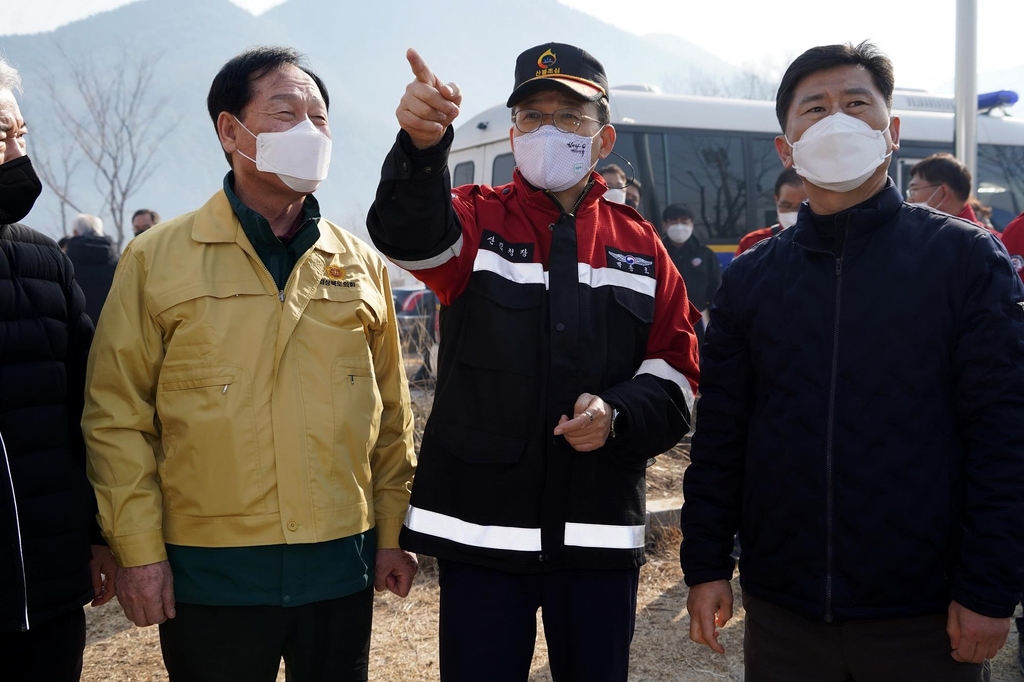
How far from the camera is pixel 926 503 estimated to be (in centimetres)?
210

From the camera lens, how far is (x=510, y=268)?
8.12 ft

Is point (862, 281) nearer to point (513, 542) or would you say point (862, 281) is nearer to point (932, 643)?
point (932, 643)

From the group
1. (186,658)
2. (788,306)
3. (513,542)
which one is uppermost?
(788,306)

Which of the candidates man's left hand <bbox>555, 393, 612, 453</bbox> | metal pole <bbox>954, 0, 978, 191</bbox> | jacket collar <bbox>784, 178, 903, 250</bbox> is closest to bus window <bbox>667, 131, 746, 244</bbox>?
metal pole <bbox>954, 0, 978, 191</bbox>

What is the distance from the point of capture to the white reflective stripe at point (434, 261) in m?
2.35

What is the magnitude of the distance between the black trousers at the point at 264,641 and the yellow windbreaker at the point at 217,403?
20 centimetres

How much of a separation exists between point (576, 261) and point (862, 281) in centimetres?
74

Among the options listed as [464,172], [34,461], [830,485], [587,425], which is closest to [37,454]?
[34,461]

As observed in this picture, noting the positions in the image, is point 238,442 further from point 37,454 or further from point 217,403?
point 37,454

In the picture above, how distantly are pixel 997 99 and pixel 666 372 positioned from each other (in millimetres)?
12510

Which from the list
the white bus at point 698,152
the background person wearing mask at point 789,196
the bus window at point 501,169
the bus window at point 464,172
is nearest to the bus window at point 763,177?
the white bus at point 698,152

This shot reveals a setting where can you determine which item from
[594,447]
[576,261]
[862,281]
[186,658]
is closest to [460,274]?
[576,261]

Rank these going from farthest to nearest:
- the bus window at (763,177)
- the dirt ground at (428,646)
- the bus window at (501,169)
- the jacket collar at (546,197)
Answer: the bus window at (763,177) → the bus window at (501,169) → the dirt ground at (428,646) → the jacket collar at (546,197)

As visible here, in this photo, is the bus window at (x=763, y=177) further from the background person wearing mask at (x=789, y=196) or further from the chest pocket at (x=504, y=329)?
the chest pocket at (x=504, y=329)
